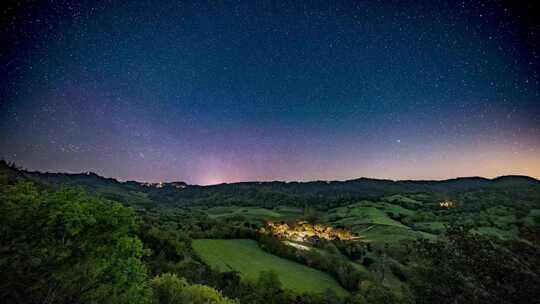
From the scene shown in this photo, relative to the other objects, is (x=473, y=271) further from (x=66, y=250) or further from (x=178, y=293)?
(x=178, y=293)

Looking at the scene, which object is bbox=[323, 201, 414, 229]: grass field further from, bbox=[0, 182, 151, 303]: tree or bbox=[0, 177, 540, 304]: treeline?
bbox=[0, 182, 151, 303]: tree

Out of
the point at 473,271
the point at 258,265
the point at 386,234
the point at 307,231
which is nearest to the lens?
the point at 473,271

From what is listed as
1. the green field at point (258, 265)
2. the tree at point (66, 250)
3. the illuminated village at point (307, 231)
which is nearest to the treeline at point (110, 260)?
the tree at point (66, 250)

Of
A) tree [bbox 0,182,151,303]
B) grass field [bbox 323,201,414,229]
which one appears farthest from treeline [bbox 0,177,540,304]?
grass field [bbox 323,201,414,229]

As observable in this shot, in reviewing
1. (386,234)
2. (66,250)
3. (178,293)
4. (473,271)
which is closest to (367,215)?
(386,234)

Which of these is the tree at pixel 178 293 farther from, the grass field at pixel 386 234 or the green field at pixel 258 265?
the grass field at pixel 386 234

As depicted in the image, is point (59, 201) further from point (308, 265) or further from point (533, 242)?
point (308, 265)
